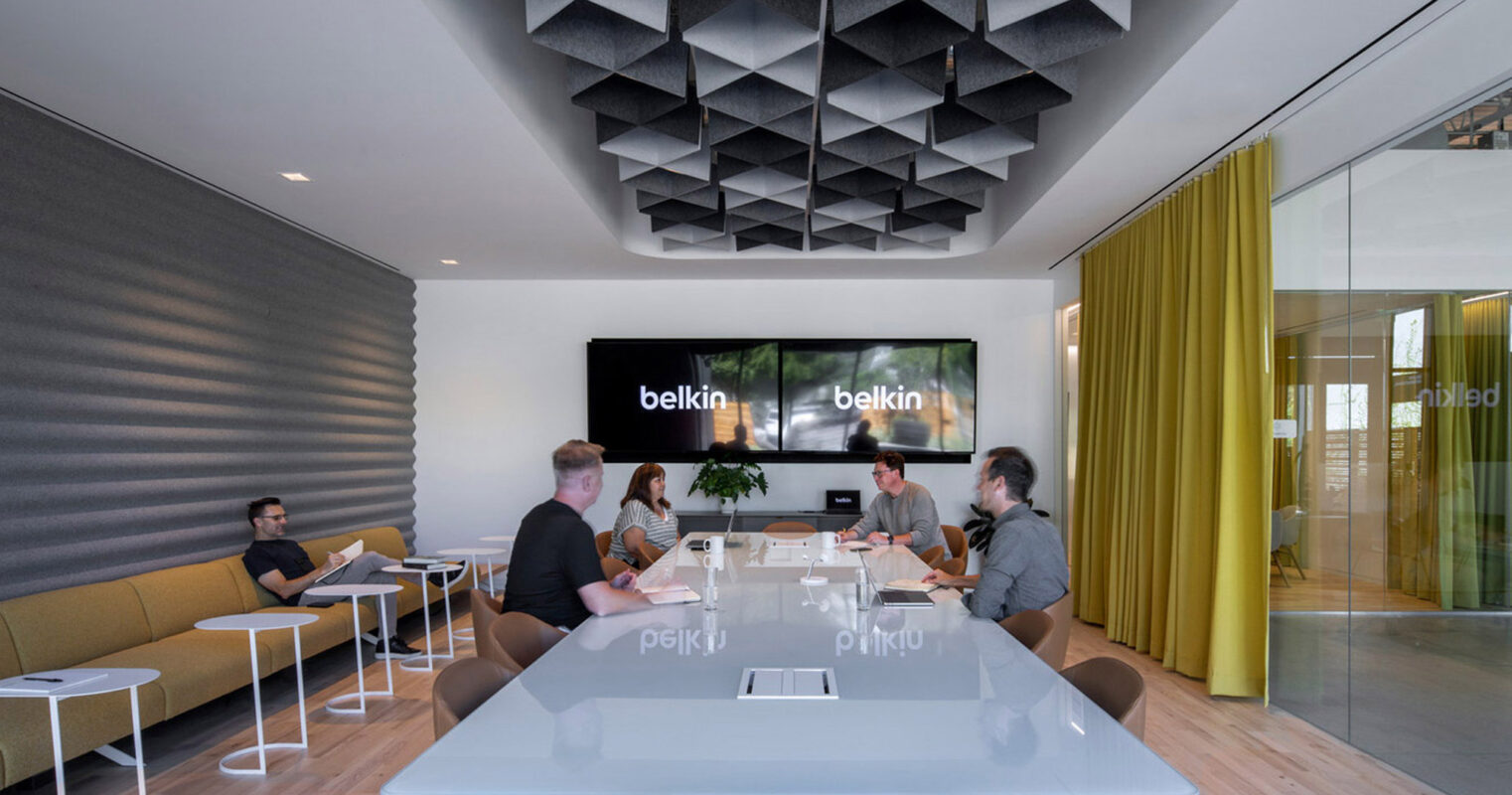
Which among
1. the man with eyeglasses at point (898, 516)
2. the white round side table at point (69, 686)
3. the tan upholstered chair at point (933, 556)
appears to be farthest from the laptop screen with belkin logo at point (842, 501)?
the white round side table at point (69, 686)

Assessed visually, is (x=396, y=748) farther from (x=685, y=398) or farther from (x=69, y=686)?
(x=685, y=398)

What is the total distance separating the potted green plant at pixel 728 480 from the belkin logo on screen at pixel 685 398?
0.53m

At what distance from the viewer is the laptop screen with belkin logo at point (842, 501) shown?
7625 mm

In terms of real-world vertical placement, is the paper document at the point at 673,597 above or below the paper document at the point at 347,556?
above

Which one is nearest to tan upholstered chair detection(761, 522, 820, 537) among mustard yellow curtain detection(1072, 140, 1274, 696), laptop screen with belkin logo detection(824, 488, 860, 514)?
laptop screen with belkin logo detection(824, 488, 860, 514)

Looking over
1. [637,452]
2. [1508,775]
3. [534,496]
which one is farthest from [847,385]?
[1508,775]

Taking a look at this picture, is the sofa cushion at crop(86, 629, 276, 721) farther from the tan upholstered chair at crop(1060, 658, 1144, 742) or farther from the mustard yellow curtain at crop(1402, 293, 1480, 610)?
the mustard yellow curtain at crop(1402, 293, 1480, 610)

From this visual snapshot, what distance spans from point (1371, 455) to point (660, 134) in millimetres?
3913

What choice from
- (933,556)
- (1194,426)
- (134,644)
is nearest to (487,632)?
(134,644)

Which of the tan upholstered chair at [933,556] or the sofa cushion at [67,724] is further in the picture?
the tan upholstered chair at [933,556]

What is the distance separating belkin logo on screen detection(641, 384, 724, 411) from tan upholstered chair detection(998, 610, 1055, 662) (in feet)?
16.1

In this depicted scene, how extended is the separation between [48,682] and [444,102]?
8.69 ft

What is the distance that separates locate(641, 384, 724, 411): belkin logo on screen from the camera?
25.5 feet

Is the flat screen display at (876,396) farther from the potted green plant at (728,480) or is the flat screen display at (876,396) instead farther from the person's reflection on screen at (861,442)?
the potted green plant at (728,480)
